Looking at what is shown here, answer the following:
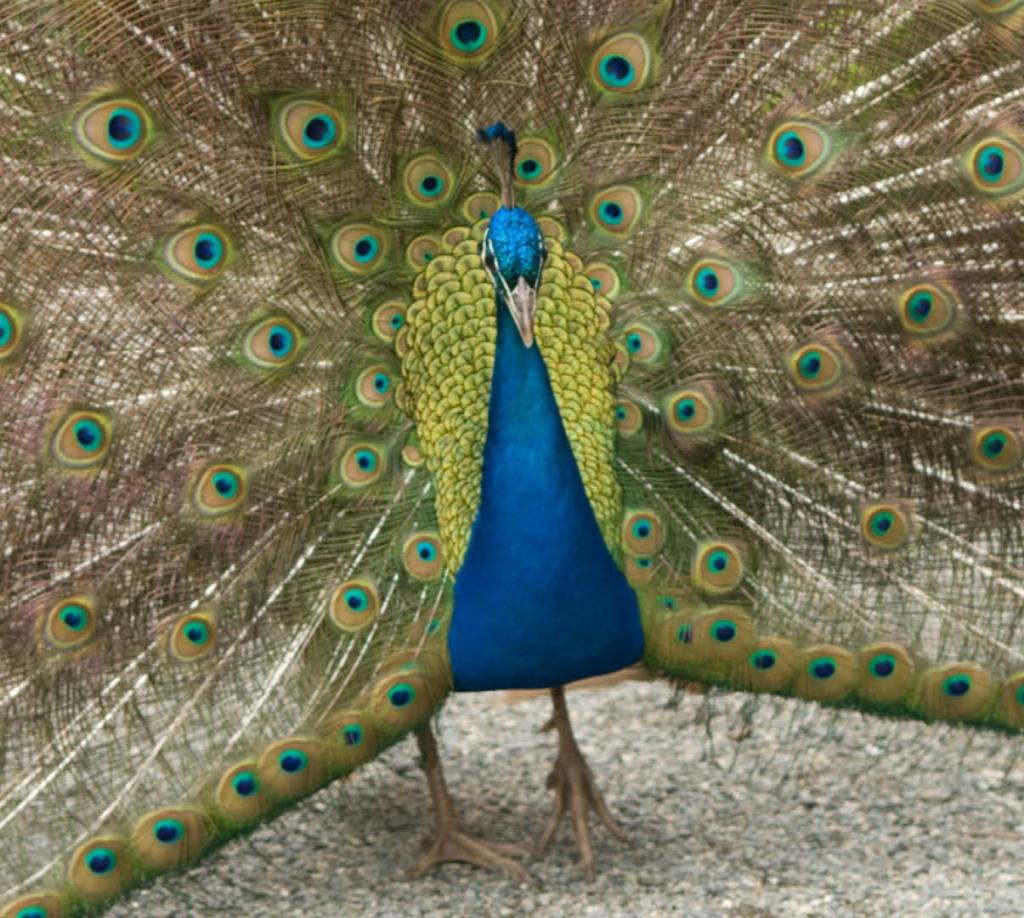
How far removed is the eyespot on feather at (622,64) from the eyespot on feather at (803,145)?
0.26 m

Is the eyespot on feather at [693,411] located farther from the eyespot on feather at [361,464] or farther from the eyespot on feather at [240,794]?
the eyespot on feather at [240,794]

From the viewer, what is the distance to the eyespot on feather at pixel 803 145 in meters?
2.96

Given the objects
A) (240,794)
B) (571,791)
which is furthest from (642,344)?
(240,794)

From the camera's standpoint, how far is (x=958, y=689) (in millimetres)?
3033

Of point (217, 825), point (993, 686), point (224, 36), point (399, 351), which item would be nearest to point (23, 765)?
point (217, 825)

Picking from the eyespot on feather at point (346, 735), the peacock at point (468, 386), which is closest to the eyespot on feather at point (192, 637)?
the peacock at point (468, 386)

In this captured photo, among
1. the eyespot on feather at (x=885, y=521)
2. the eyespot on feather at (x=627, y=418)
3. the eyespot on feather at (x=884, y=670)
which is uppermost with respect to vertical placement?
the eyespot on feather at (x=627, y=418)

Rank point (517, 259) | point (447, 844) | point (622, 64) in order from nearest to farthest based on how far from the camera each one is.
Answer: point (517, 259), point (622, 64), point (447, 844)

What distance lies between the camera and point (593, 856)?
3357mm

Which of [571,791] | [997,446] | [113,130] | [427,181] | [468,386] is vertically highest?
[113,130]

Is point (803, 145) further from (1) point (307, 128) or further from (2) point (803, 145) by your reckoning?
(1) point (307, 128)

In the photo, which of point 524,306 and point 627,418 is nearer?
point 524,306

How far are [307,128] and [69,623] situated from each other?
0.95m

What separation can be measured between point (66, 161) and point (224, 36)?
334 mm
